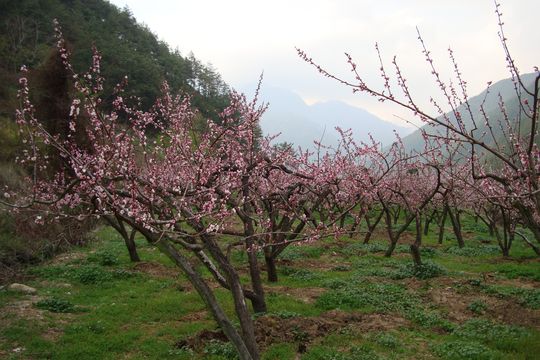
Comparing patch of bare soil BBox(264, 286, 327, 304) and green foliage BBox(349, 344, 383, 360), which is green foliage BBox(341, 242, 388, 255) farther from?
green foliage BBox(349, 344, 383, 360)

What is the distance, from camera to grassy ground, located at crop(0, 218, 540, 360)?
8.15m

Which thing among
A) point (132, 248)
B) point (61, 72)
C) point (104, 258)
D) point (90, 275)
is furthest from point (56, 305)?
point (61, 72)

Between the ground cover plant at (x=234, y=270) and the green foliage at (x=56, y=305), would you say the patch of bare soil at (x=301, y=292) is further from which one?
the green foliage at (x=56, y=305)

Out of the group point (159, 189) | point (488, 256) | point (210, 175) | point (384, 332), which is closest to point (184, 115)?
point (210, 175)

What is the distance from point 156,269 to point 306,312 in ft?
22.3

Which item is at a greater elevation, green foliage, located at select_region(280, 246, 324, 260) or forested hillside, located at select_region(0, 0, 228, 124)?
forested hillside, located at select_region(0, 0, 228, 124)

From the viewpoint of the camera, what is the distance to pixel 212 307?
6094mm

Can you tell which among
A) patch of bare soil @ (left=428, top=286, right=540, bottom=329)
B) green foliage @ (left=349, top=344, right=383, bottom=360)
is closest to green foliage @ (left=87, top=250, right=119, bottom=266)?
green foliage @ (left=349, top=344, right=383, bottom=360)

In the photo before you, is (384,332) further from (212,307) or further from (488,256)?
(488,256)

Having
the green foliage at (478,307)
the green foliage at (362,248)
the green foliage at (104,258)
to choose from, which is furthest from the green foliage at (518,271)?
the green foliage at (104,258)

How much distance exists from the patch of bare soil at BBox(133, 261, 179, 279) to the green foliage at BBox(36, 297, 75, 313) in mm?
3444

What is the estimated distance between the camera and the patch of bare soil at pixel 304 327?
27.7ft

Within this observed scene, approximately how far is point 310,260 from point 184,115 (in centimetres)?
822

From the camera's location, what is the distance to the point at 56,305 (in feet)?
35.3
